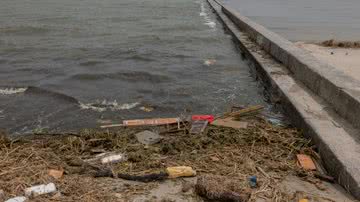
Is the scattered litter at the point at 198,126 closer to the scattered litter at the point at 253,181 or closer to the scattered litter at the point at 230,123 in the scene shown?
the scattered litter at the point at 230,123

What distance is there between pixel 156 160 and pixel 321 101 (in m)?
2.96

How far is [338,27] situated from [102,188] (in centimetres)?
1608

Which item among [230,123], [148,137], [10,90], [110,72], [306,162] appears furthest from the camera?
[110,72]

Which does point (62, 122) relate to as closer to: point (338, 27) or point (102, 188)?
point (102, 188)

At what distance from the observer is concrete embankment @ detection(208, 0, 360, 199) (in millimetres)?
4539

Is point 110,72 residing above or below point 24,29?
below

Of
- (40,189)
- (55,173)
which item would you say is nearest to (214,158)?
(55,173)

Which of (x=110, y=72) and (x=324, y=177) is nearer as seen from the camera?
(x=324, y=177)

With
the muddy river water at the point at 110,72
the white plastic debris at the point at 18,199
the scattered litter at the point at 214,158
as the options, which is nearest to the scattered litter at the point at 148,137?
the scattered litter at the point at 214,158

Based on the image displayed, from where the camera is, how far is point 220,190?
3.95 meters

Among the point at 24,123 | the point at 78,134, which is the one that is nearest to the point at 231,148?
the point at 78,134

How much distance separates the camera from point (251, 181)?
4316 mm

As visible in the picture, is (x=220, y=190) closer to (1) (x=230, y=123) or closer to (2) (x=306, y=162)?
(2) (x=306, y=162)

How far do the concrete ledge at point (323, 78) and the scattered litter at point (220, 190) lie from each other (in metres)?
2.07
